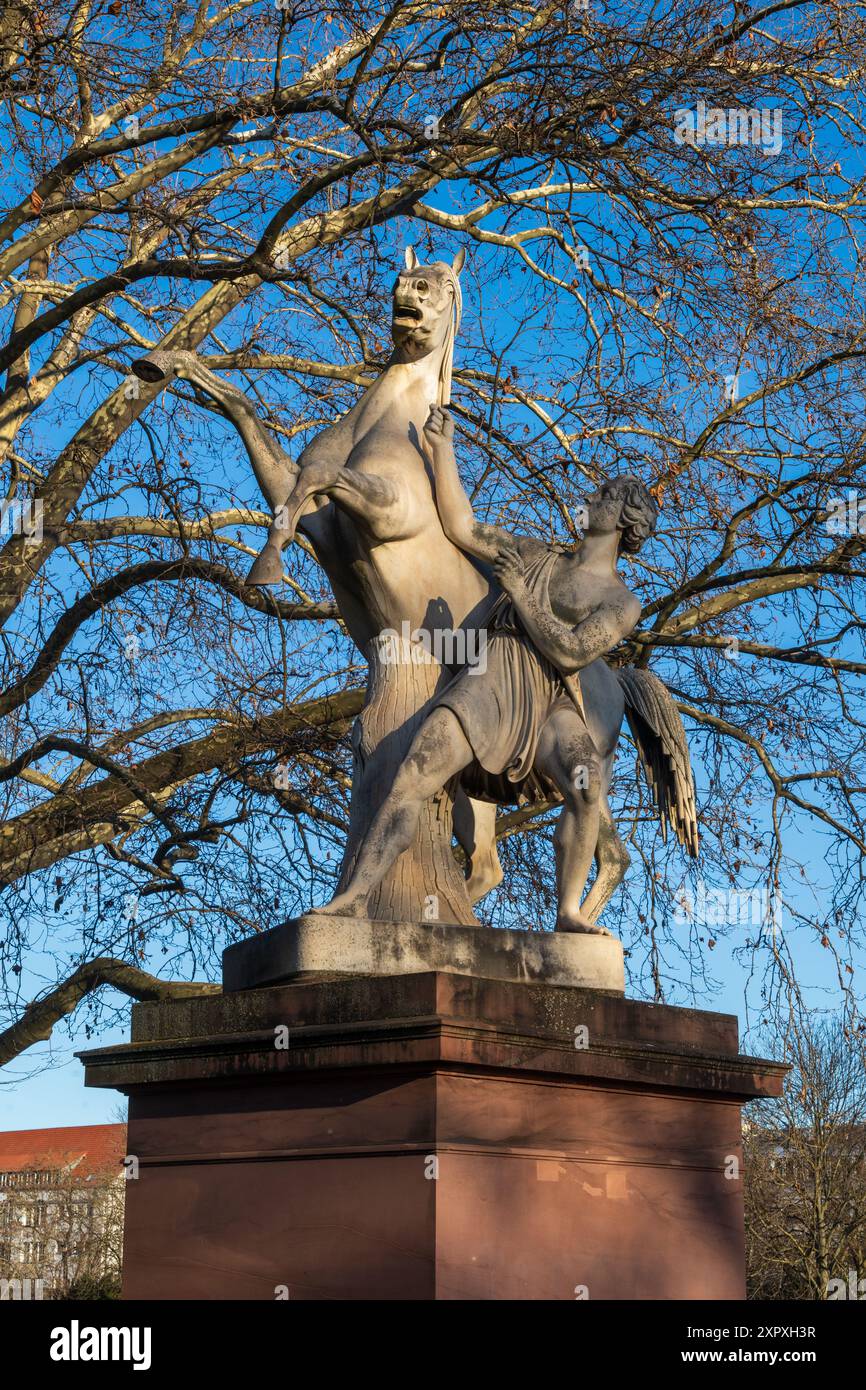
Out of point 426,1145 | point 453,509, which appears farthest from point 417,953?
point 453,509

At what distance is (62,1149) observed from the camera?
57312 mm

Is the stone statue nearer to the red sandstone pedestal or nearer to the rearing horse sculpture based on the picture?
the rearing horse sculpture

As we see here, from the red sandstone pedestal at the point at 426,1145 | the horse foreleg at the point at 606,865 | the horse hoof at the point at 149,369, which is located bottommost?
the red sandstone pedestal at the point at 426,1145

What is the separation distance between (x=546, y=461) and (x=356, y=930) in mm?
7616

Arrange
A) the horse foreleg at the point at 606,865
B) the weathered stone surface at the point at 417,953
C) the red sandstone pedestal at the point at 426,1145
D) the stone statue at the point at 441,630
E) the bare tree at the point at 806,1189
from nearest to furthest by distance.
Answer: the red sandstone pedestal at the point at 426,1145 < the weathered stone surface at the point at 417,953 < the stone statue at the point at 441,630 < the horse foreleg at the point at 606,865 < the bare tree at the point at 806,1189

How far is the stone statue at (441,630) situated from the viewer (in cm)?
584

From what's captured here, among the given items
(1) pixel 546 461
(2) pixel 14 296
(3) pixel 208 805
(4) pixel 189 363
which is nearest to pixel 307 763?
(3) pixel 208 805

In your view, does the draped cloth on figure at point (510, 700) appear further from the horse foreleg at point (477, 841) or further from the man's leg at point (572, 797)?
the horse foreleg at point (477, 841)

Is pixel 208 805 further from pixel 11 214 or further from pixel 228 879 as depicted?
pixel 11 214

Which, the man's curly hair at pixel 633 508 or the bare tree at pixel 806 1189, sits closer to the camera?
the man's curly hair at pixel 633 508

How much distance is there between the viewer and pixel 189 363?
19.7ft

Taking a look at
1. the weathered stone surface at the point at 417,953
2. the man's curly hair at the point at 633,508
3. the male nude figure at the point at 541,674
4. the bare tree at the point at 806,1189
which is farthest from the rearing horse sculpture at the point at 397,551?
the bare tree at the point at 806,1189

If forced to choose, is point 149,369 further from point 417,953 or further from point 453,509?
point 417,953

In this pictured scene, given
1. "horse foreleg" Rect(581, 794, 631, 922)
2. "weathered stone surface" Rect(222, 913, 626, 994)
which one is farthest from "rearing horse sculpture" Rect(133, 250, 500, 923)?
"horse foreleg" Rect(581, 794, 631, 922)
